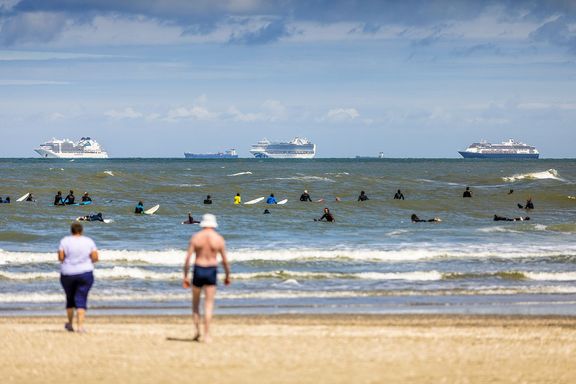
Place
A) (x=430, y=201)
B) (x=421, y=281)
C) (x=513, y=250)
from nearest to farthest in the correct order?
(x=421, y=281) < (x=513, y=250) < (x=430, y=201)

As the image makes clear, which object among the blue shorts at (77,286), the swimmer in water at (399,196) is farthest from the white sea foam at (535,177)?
the blue shorts at (77,286)

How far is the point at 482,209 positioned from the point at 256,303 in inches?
1473

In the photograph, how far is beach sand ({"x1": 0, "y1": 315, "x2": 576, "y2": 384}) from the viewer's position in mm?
11031

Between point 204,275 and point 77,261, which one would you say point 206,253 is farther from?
point 77,261

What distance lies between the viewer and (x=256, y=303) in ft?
59.0

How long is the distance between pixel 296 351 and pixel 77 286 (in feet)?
10.4

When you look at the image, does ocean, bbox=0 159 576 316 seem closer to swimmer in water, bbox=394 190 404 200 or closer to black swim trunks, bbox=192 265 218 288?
swimmer in water, bbox=394 190 404 200

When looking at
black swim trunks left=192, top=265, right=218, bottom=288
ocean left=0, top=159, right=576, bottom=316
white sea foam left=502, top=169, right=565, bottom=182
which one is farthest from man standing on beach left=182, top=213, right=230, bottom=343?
white sea foam left=502, top=169, right=565, bottom=182

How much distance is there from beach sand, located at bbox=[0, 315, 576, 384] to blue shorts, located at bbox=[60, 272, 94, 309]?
463 mm

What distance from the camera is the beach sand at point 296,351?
11031 mm

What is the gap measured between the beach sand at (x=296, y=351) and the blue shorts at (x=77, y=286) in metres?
0.46

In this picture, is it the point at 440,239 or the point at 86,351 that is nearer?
the point at 86,351

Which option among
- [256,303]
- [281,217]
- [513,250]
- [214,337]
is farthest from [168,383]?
[281,217]

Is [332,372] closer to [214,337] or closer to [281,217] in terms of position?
[214,337]
